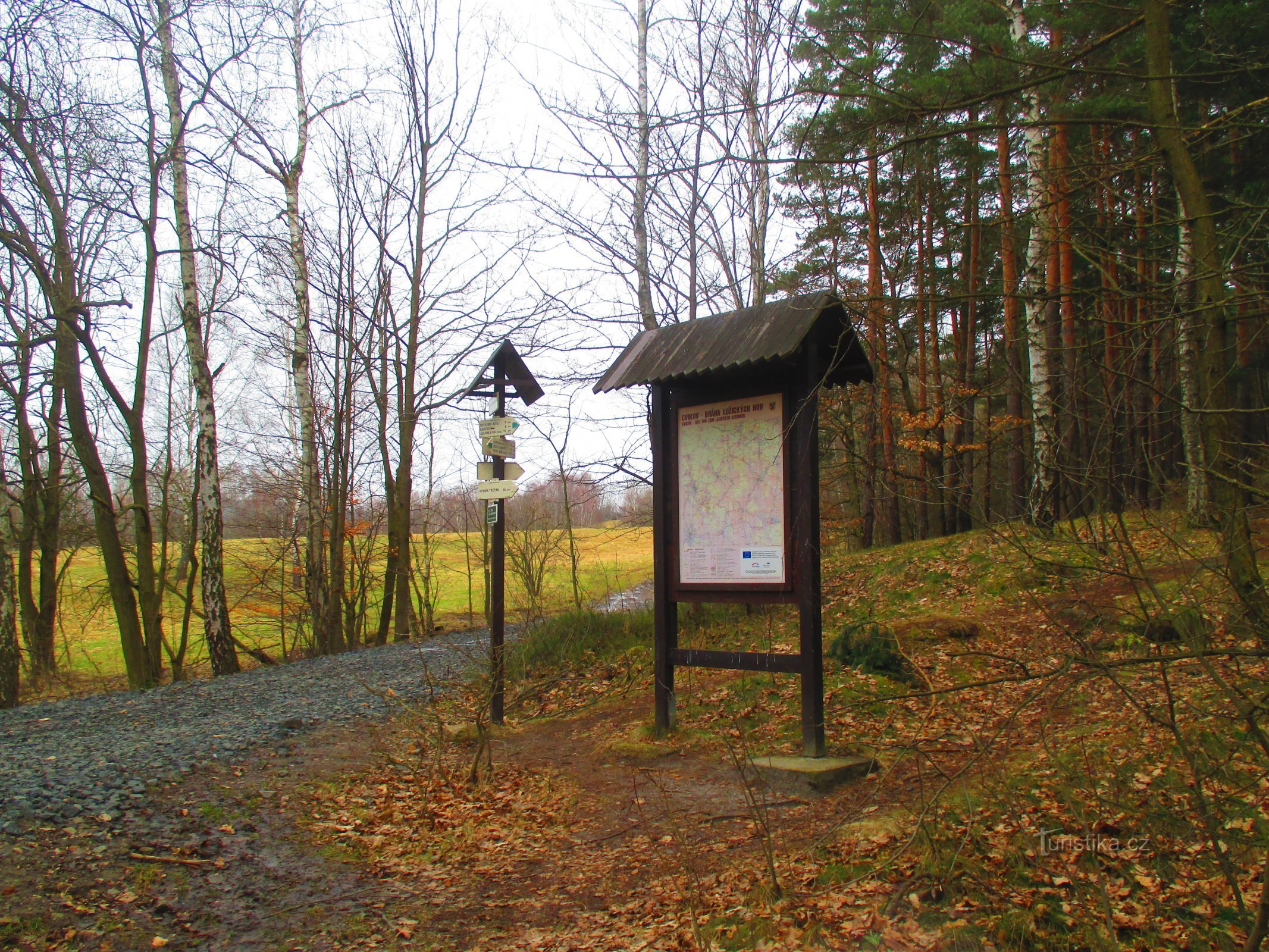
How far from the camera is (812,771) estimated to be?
16.5ft

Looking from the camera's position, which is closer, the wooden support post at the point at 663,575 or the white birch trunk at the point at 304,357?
the wooden support post at the point at 663,575

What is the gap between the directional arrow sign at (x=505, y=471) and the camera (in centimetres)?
768

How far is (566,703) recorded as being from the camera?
852 cm

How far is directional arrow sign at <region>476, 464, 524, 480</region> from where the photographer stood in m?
7.68

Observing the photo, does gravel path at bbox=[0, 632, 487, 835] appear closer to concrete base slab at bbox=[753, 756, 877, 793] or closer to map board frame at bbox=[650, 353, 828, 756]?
map board frame at bbox=[650, 353, 828, 756]

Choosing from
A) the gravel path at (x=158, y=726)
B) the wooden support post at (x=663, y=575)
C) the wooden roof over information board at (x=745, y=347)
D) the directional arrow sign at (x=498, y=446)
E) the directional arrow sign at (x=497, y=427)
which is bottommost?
the gravel path at (x=158, y=726)

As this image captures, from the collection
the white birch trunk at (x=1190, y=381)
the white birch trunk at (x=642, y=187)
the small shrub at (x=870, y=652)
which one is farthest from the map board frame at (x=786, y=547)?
the white birch trunk at (x=642, y=187)

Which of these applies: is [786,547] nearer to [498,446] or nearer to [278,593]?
[498,446]

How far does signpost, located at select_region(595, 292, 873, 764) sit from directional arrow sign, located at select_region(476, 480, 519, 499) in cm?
160

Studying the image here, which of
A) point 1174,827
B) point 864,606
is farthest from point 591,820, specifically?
point 864,606

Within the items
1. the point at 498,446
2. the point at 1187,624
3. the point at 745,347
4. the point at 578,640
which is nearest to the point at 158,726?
the point at 498,446

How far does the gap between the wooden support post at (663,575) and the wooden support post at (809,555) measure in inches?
44.3

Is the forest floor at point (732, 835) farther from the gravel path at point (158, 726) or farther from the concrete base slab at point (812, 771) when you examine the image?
the gravel path at point (158, 726)

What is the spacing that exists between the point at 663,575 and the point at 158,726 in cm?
482
